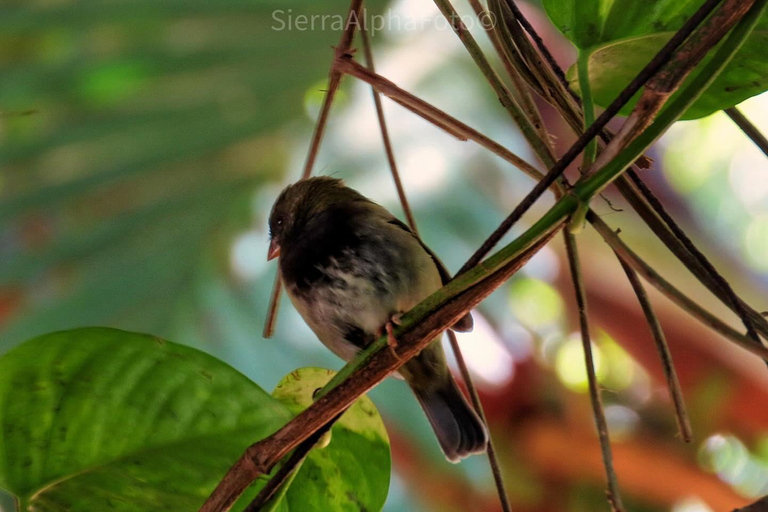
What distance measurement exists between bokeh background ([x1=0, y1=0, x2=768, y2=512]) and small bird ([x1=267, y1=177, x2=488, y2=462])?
42cm

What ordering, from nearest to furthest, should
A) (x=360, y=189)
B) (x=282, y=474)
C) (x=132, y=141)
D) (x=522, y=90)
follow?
(x=282, y=474) < (x=522, y=90) < (x=132, y=141) < (x=360, y=189)

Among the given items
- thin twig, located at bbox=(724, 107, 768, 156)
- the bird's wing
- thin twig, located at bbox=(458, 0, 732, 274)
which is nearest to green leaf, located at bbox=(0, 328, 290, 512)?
thin twig, located at bbox=(458, 0, 732, 274)

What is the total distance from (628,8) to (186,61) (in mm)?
1419

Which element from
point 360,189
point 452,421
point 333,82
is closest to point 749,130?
point 333,82

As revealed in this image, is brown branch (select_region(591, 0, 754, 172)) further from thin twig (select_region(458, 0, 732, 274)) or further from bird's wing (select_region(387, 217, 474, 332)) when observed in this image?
bird's wing (select_region(387, 217, 474, 332))

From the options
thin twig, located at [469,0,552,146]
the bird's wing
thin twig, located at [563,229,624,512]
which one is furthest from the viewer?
the bird's wing

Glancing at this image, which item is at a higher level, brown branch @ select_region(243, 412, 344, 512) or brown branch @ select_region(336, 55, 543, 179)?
brown branch @ select_region(336, 55, 543, 179)

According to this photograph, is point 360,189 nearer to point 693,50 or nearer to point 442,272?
point 442,272

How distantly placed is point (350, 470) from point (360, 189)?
60.6 inches

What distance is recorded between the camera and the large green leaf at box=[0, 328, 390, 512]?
0.90m

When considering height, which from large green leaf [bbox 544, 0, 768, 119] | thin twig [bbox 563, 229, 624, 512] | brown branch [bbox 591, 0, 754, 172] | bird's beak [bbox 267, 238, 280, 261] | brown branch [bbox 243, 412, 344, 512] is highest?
bird's beak [bbox 267, 238, 280, 261]

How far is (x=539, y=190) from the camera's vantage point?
2.57 feet

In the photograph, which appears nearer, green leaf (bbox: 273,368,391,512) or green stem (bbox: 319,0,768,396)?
green stem (bbox: 319,0,768,396)

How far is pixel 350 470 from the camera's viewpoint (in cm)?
112
